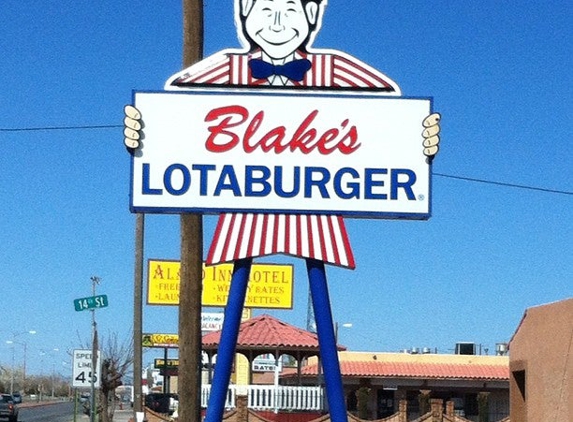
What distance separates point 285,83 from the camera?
477 inches

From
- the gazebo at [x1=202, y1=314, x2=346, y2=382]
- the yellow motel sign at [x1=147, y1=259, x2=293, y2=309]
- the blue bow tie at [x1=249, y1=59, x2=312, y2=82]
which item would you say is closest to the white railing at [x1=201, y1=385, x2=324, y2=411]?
the gazebo at [x1=202, y1=314, x2=346, y2=382]

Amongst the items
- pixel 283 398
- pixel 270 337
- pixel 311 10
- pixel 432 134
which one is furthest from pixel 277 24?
pixel 270 337

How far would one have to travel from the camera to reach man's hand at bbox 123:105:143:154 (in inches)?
463

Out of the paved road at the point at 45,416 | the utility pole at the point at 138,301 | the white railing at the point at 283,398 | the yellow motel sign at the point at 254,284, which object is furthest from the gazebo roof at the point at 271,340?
the paved road at the point at 45,416

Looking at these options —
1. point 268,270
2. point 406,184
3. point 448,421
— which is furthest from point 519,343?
point 268,270

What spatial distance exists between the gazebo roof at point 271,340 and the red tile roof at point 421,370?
1235cm

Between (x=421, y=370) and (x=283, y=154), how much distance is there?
39.7m

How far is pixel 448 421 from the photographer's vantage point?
35.6 metres

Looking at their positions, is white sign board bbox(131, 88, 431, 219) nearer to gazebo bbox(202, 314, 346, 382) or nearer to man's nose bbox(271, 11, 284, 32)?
man's nose bbox(271, 11, 284, 32)

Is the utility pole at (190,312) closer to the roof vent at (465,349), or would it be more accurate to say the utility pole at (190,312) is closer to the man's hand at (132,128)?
the man's hand at (132,128)

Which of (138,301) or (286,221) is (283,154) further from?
(138,301)

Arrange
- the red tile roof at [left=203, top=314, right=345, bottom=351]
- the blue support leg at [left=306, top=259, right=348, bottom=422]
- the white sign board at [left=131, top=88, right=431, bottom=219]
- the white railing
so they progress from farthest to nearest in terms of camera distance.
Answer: the red tile roof at [left=203, top=314, right=345, bottom=351], the white railing, the white sign board at [left=131, top=88, right=431, bottom=219], the blue support leg at [left=306, top=259, right=348, bottom=422]

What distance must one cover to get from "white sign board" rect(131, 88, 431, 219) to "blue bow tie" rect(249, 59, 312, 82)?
0.83 feet

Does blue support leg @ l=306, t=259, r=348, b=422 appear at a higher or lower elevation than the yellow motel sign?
lower
